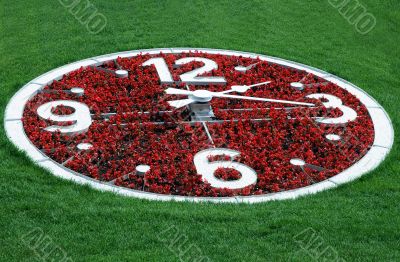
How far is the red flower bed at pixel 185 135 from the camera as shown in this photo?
8070mm

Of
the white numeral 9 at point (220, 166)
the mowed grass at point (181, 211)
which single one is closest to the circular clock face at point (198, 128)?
the white numeral 9 at point (220, 166)

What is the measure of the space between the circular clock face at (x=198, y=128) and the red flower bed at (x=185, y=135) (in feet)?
0.05

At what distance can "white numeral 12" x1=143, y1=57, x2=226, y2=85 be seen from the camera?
10695mm

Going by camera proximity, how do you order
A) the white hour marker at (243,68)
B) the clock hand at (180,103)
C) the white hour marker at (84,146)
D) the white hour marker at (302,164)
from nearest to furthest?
the white hour marker at (302,164) < the white hour marker at (84,146) < the clock hand at (180,103) < the white hour marker at (243,68)

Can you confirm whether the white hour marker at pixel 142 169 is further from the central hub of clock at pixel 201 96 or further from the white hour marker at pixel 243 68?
the white hour marker at pixel 243 68

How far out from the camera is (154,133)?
905cm

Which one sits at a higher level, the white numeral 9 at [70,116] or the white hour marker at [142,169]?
the white numeral 9 at [70,116]

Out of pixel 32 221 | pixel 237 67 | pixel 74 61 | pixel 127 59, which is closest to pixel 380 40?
pixel 237 67

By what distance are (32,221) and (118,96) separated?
3.79m

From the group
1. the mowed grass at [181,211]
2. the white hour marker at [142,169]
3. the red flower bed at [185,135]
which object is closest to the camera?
the mowed grass at [181,211]

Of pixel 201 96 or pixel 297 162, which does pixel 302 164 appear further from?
pixel 201 96

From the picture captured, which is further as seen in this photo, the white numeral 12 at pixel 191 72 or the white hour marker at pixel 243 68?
the white hour marker at pixel 243 68

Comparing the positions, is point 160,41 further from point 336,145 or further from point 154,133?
point 336,145

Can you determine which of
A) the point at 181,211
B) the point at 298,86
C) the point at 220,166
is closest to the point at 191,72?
the point at 298,86
